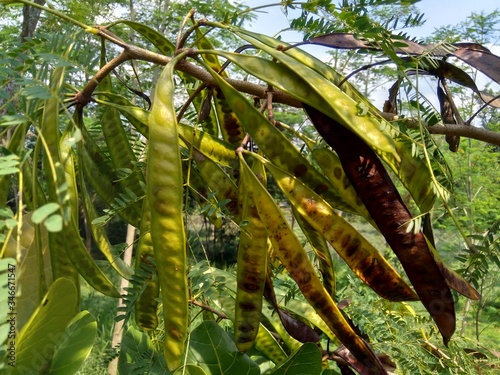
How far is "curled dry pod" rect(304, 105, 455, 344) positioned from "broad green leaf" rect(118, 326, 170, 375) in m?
0.39

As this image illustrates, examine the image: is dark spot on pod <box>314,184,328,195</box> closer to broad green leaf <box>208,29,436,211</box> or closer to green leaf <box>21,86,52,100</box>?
broad green leaf <box>208,29,436,211</box>

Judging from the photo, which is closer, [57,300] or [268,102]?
[57,300]

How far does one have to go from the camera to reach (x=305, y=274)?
0.63 m

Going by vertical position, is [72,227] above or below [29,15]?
below

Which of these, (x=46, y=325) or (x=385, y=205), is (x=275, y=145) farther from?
(x=46, y=325)

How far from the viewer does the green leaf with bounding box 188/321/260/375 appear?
2.57 ft

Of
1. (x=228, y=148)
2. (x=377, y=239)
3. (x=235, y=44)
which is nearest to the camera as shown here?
(x=228, y=148)

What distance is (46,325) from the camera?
1.75ft

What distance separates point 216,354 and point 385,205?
1.21 ft

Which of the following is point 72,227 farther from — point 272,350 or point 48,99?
point 272,350

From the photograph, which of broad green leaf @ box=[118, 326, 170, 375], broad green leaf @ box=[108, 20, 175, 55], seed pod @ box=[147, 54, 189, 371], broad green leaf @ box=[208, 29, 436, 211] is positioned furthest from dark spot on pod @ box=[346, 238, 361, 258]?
broad green leaf @ box=[108, 20, 175, 55]

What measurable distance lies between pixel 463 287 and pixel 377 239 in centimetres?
958

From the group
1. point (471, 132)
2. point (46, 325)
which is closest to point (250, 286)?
point (46, 325)

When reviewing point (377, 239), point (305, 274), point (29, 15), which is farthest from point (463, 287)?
point (377, 239)
